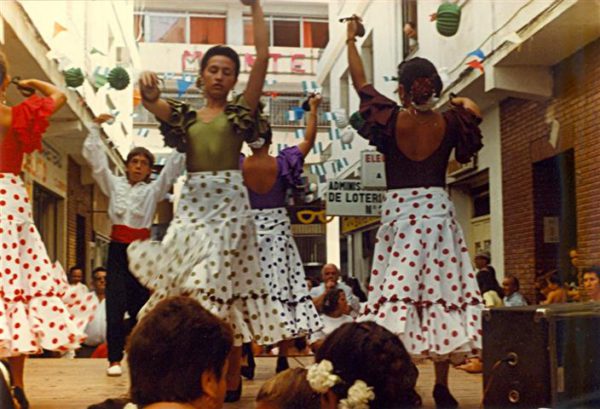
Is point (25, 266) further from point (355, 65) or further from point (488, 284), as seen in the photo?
point (488, 284)

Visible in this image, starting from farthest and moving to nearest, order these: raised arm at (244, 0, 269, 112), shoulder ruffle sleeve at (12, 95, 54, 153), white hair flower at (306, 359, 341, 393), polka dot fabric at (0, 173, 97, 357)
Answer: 1. raised arm at (244, 0, 269, 112)
2. shoulder ruffle sleeve at (12, 95, 54, 153)
3. polka dot fabric at (0, 173, 97, 357)
4. white hair flower at (306, 359, 341, 393)

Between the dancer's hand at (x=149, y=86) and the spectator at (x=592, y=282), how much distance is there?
3.43 meters

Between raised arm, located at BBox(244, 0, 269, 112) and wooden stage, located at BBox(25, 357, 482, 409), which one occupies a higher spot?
raised arm, located at BBox(244, 0, 269, 112)

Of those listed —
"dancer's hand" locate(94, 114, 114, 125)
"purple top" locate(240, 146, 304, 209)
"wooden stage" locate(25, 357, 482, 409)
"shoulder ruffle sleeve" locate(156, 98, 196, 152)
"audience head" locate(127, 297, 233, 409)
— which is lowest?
"wooden stage" locate(25, 357, 482, 409)

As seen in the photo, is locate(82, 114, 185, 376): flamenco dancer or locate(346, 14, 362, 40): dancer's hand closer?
locate(346, 14, 362, 40): dancer's hand

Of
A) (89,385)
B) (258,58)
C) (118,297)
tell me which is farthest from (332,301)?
(258,58)

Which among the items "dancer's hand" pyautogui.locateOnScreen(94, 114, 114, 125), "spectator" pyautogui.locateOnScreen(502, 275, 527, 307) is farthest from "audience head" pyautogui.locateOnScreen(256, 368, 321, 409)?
"spectator" pyautogui.locateOnScreen(502, 275, 527, 307)

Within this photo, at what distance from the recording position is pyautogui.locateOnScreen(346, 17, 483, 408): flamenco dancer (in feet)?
13.3

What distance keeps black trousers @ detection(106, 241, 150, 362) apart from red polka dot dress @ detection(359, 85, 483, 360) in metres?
1.79

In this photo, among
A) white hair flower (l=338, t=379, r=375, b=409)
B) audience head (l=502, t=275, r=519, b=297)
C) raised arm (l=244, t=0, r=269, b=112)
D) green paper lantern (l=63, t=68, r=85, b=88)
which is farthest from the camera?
audience head (l=502, t=275, r=519, b=297)

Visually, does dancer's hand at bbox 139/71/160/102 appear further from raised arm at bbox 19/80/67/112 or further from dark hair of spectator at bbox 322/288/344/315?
dark hair of spectator at bbox 322/288/344/315

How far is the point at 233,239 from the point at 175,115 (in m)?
0.66

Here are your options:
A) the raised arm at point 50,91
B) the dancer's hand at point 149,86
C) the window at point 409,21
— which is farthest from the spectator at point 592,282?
the window at point 409,21

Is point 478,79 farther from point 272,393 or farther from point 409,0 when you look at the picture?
point 272,393
